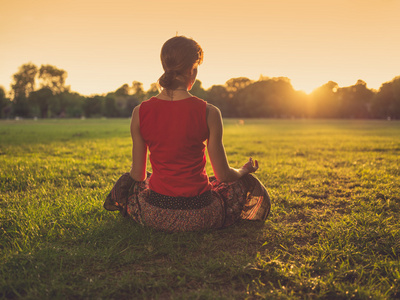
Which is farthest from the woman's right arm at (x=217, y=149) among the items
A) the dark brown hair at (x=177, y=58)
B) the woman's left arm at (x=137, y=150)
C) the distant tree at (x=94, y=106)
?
the distant tree at (x=94, y=106)

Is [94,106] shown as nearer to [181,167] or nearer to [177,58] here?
[181,167]

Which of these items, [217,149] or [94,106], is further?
[94,106]

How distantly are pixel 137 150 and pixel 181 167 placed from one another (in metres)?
0.48

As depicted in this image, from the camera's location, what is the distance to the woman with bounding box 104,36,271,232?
2391mm

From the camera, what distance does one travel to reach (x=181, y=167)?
2.57m

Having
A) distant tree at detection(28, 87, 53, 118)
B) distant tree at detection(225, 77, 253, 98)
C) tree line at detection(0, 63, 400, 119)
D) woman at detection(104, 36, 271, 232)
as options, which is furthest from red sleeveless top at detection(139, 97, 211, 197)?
distant tree at detection(225, 77, 253, 98)

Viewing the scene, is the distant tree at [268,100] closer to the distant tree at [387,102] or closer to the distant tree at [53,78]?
the distant tree at [387,102]

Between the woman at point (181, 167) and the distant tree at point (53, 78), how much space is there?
301 feet

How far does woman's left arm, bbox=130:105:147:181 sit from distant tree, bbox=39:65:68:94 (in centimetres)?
9165

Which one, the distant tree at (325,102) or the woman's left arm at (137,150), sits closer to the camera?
the woman's left arm at (137,150)

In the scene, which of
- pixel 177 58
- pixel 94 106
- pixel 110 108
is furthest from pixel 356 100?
pixel 177 58

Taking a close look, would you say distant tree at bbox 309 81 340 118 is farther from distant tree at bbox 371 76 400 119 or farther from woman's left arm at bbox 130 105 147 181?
woman's left arm at bbox 130 105 147 181

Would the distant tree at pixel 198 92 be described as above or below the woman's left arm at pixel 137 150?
above

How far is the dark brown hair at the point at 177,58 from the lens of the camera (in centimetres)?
228
